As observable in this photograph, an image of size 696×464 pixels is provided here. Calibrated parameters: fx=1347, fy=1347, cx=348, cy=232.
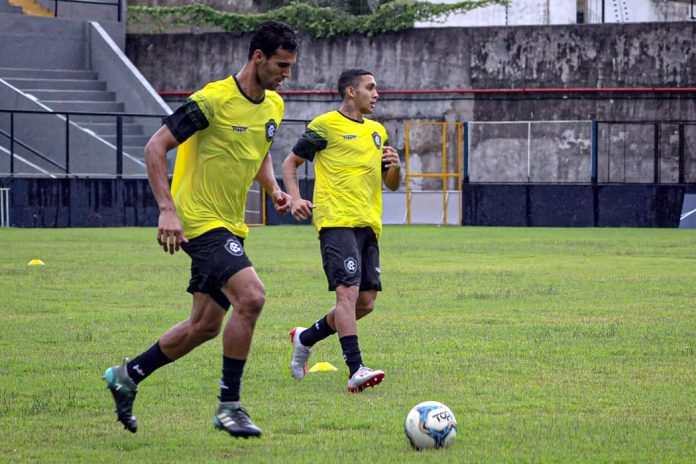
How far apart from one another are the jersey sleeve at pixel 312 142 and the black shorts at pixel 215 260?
2333 mm

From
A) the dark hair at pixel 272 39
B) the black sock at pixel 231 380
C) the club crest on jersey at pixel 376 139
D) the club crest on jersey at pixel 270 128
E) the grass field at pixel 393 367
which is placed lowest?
the grass field at pixel 393 367

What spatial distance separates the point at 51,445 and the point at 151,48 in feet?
113

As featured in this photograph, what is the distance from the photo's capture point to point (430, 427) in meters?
6.18

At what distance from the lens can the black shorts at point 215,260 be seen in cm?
671

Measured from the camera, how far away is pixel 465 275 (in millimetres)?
16938

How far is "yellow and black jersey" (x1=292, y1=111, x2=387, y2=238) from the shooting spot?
901 centimetres

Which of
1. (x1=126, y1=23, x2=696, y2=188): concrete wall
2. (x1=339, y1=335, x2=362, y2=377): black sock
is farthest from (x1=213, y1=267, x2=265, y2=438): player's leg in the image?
(x1=126, y1=23, x2=696, y2=188): concrete wall

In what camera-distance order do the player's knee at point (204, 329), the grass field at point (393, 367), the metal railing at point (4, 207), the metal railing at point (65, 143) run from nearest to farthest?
the grass field at point (393, 367) → the player's knee at point (204, 329) → the metal railing at point (4, 207) → the metal railing at point (65, 143)

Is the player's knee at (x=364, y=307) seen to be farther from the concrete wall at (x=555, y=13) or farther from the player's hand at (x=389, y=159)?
the concrete wall at (x=555, y=13)

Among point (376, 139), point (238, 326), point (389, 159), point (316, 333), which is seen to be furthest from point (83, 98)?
point (238, 326)

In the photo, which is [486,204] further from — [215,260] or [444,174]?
[215,260]

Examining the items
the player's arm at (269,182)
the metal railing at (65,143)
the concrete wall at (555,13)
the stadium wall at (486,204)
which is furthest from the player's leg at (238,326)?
the concrete wall at (555,13)

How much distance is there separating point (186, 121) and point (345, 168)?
2.47 meters

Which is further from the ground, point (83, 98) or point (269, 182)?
point (83, 98)
